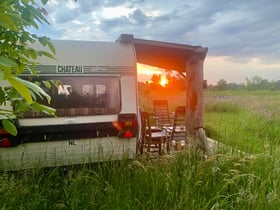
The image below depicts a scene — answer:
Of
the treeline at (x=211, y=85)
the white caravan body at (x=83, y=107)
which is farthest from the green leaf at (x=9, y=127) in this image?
the treeline at (x=211, y=85)

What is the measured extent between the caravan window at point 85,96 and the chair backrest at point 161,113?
5033mm

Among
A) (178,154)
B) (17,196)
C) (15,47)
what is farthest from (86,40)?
(15,47)

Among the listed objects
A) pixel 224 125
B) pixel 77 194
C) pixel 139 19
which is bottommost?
pixel 77 194

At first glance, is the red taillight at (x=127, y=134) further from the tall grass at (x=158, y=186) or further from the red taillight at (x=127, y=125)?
the tall grass at (x=158, y=186)

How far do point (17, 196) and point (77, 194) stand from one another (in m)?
0.57

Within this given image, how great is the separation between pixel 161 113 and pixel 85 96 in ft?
18.0

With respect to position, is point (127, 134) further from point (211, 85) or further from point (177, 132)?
point (211, 85)

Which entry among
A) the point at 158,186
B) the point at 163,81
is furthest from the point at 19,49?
the point at 163,81

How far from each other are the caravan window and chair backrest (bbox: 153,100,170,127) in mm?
5033

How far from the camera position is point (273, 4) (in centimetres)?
702

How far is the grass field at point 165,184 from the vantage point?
2.73 meters

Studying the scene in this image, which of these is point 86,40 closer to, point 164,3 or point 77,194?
point 164,3

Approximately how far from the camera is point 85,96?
15.8 ft

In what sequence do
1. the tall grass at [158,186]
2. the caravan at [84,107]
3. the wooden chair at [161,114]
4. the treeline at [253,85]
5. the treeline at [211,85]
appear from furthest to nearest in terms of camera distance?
the treeline at [253,85]
the treeline at [211,85]
the wooden chair at [161,114]
the caravan at [84,107]
the tall grass at [158,186]
